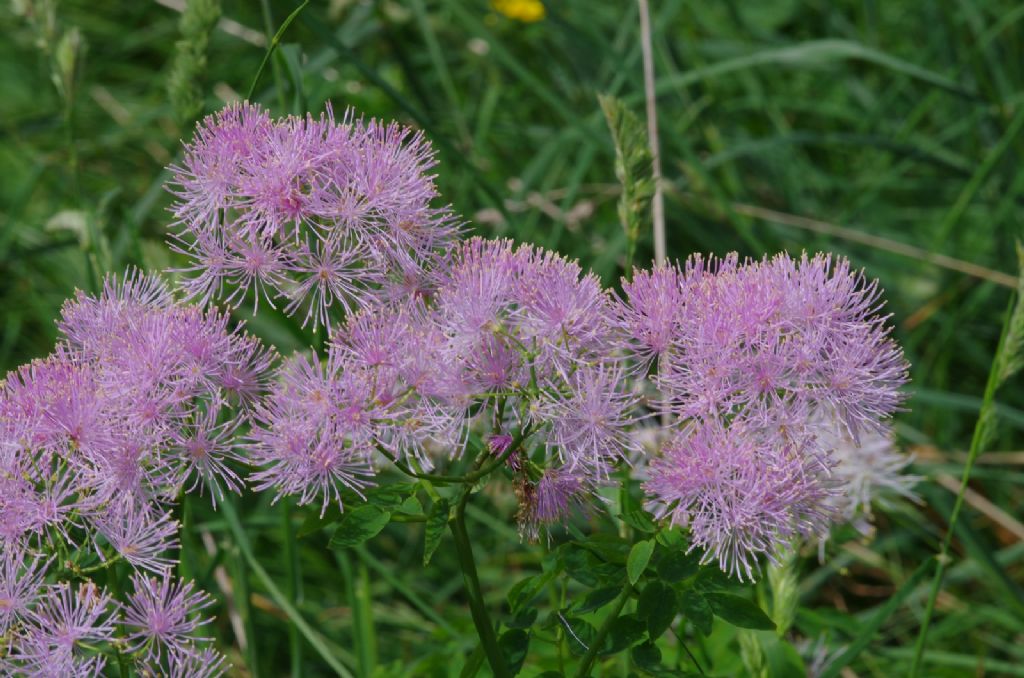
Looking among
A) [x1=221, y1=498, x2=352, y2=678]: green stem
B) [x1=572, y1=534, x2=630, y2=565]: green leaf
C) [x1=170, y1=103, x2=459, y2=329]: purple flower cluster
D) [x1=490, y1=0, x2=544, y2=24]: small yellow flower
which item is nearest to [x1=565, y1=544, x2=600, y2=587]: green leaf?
[x1=572, y1=534, x2=630, y2=565]: green leaf

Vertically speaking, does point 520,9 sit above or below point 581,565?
above

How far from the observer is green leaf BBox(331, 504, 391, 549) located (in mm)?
1577

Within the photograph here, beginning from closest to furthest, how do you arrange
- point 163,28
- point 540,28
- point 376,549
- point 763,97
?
point 376,549, point 763,97, point 540,28, point 163,28

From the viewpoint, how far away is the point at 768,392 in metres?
1.58

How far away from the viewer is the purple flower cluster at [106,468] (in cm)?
Result: 152

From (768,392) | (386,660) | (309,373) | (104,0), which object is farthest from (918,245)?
(104,0)

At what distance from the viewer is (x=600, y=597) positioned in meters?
1.65

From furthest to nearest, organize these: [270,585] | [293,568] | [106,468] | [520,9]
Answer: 1. [520,9]
2. [293,568]
3. [270,585]
4. [106,468]

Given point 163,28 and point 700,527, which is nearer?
point 700,527

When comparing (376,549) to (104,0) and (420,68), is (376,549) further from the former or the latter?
(104,0)

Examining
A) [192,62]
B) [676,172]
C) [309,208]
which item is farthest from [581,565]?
[676,172]

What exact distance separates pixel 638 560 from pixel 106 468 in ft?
2.23

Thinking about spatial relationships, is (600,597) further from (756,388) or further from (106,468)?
(106,468)

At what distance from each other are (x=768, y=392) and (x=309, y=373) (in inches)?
23.3
